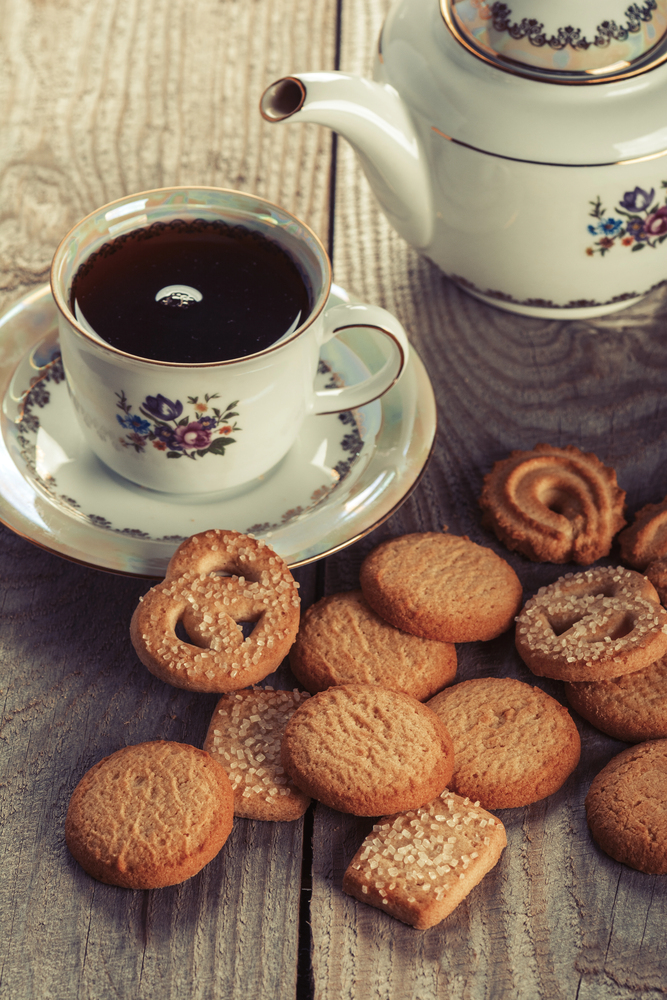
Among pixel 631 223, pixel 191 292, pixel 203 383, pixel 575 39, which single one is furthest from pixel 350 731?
pixel 575 39

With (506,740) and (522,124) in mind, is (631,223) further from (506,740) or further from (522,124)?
(506,740)

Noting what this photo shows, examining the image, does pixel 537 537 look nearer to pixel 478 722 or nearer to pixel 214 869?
pixel 478 722

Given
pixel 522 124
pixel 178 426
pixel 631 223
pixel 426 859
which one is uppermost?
pixel 522 124

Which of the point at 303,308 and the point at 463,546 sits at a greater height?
the point at 303,308

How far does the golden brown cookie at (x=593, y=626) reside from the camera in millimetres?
924

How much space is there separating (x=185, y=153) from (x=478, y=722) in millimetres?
1120

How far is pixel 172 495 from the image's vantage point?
1.08 m

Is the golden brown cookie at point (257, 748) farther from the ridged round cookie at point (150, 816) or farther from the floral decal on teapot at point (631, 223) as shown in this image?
the floral decal on teapot at point (631, 223)

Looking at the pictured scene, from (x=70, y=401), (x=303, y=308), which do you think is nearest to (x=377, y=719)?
(x=303, y=308)

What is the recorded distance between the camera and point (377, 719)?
0.89m

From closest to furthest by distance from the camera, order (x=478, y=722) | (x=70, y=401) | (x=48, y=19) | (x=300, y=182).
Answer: (x=478, y=722) → (x=70, y=401) → (x=300, y=182) → (x=48, y=19)

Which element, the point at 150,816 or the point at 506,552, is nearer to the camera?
the point at 150,816

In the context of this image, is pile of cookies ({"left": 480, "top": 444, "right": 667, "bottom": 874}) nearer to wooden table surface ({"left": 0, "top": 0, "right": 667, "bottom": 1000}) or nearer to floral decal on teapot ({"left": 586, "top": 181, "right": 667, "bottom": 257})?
wooden table surface ({"left": 0, "top": 0, "right": 667, "bottom": 1000})

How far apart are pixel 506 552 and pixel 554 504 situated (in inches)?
3.8
